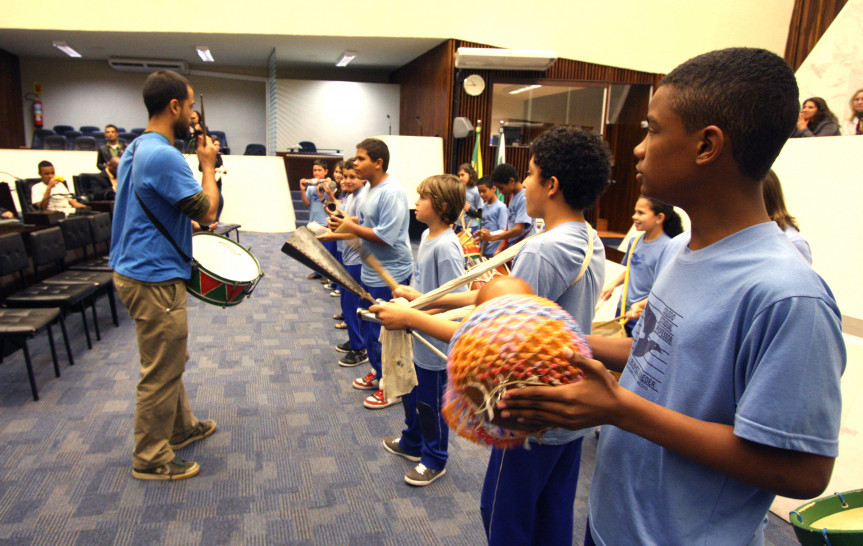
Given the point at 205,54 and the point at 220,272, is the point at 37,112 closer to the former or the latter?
the point at 205,54

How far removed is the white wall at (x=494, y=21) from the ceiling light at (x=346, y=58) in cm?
201

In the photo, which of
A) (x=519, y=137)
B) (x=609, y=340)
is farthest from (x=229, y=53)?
(x=609, y=340)

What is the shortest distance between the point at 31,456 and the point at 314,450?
4.77 feet

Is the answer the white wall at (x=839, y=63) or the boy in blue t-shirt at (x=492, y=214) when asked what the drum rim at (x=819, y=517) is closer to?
the boy in blue t-shirt at (x=492, y=214)

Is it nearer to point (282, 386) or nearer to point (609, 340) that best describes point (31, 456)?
point (282, 386)

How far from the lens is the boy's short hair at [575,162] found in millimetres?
1492

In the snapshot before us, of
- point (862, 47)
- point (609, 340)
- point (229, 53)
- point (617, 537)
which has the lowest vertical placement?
point (617, 537)

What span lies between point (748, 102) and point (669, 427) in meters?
0.48

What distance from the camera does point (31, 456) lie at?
2.64 m

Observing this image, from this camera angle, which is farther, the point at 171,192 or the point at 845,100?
the point at 845,100

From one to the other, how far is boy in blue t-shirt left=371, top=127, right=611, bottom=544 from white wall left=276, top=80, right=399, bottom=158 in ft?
42.9

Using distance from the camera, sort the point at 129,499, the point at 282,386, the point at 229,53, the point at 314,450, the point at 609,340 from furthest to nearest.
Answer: the point at 229,53 < the point at 282,386 < the point at 314,450 < the point at 129,499 < the point at 609,340

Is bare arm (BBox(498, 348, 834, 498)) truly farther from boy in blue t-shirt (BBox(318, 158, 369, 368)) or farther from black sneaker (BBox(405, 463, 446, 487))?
boy in blue t-shirt (BBox(318, 158, 369, 368))

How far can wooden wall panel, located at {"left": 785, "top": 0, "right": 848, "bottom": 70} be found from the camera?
8.46 metres
